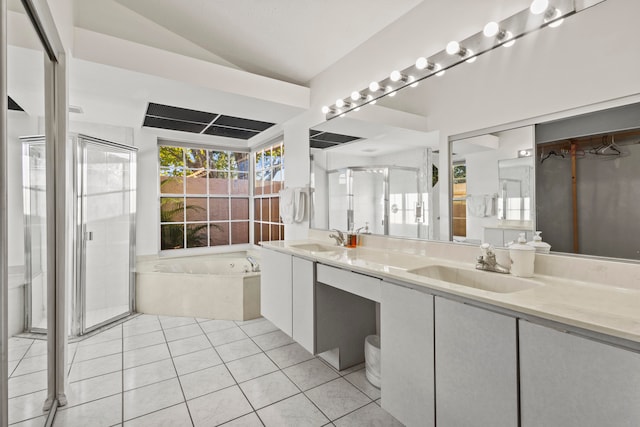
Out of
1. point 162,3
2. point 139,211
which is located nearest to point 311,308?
point 162,3

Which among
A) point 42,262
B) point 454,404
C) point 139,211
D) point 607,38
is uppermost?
point 607,38

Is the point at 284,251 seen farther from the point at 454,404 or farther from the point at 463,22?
the point at 463,22

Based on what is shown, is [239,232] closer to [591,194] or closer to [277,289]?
[277,289]

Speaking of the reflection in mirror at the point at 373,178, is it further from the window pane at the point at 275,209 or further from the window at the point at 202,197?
the window at the point at 202,197

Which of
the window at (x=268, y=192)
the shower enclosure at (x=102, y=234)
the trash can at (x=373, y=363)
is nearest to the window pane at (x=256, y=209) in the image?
the window at (x=268, y=192)

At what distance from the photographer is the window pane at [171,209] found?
430cm

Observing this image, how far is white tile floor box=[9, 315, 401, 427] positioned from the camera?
1.74 meters

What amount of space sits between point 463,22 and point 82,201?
11.5ft

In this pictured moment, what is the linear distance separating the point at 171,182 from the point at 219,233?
3.28ft

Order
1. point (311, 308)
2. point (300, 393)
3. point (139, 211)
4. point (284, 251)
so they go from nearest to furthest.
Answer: point (300, 393)
point (311, 308)
point (284, 251)
point (139, 211)

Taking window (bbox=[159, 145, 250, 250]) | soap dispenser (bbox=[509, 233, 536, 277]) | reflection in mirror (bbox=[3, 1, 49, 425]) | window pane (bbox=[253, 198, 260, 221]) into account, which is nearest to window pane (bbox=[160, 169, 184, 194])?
window (bbox=[159, 145, 250, 250])

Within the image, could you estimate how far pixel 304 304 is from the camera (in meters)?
2.31

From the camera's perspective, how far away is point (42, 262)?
1626 mm

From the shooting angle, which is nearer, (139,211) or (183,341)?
(183,341)
